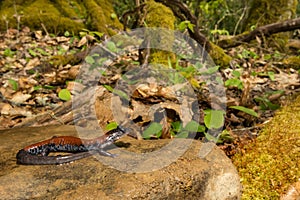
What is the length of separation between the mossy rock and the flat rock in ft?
17.3

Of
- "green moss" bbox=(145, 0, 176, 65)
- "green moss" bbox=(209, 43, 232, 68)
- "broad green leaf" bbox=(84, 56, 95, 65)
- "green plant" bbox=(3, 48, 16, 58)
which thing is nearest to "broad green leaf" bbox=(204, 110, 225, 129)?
"green moss" bbox=(145, 0, 176, 65)

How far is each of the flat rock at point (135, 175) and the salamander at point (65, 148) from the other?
0.05m

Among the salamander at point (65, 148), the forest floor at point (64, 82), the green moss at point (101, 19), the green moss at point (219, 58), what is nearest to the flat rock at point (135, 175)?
the salamander at point (65, 148)

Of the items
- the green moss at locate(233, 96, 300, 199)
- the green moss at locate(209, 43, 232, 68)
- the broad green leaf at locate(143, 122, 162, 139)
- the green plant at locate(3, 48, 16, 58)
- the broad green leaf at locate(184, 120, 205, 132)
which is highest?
the broad green leaf at locate(143, 122, 162, 139)

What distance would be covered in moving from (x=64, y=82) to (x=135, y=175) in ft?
11.2

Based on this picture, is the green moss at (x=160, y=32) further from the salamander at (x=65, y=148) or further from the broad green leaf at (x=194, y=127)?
the salamander at (x=65, y=148)

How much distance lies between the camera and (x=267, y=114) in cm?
416

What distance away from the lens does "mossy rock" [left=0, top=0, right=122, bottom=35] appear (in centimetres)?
777

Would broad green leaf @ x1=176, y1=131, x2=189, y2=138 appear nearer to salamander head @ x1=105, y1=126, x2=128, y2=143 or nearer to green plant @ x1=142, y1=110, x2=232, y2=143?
green plant @ x1=142, y1=110, x2=232, y2=143

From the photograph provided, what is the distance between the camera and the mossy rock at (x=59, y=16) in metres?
7.77

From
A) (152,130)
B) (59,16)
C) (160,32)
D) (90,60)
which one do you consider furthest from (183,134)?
(59,16)

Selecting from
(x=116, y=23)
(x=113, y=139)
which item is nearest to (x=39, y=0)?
(x=116, y=23)

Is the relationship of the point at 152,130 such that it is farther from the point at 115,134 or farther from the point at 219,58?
the point at 219,58

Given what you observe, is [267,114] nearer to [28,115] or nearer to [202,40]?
[202,40]
